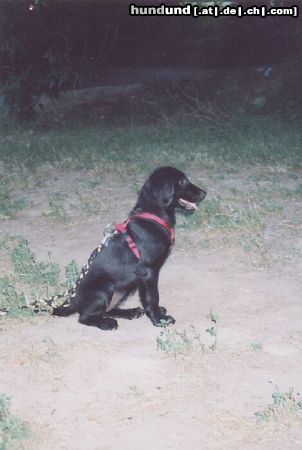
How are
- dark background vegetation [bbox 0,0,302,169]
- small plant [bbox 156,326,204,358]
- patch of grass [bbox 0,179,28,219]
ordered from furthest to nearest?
dark background vegetation [bbox 0,0,302,169], patch of grass [bbox 0,179,28,219], small plant [bbox 156,326,204,358]

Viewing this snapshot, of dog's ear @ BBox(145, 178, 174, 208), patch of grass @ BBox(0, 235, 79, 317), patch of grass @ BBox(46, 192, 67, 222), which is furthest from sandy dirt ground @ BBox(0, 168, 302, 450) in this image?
patch of grass @ BBox(46, 192, 67, 222)

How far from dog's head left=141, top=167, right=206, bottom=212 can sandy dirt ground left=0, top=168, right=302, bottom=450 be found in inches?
30.8

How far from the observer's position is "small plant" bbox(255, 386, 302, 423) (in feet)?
10.2

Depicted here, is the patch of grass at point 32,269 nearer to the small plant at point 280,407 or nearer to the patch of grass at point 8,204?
the patch of grass at point 8,204

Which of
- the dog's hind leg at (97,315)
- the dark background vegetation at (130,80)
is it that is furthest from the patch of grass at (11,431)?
the dark background vegetation at (130,80)

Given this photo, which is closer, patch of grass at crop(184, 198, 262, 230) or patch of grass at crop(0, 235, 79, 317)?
patch of grass at crop(0, 235, 79, 317)

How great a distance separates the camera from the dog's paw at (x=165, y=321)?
4.18m

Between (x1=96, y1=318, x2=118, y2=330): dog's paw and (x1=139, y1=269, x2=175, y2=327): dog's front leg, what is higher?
(x1=139, y1=269, x2=175, y2=327): dog's front leg

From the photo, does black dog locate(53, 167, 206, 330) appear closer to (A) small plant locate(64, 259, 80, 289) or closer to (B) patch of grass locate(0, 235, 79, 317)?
(B) patch of grass locate(0, 235, 79, 317)

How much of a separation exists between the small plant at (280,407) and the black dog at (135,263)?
1142 mm

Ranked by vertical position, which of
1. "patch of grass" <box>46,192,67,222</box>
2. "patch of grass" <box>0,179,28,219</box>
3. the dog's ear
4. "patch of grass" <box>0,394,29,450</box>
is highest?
the dog's ear

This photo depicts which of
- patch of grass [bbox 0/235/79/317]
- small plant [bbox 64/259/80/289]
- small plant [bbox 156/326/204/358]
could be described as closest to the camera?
small plant [bbox 156/326/204/358]

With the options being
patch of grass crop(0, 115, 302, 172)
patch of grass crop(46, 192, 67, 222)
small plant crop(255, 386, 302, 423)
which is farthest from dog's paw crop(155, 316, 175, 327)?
patch of grass crop(0, 115, 302, 172)

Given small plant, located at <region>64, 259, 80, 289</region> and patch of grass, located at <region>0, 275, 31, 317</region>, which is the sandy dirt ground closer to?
patch of grass, located at <region>0, 275, 31, 317</region>
